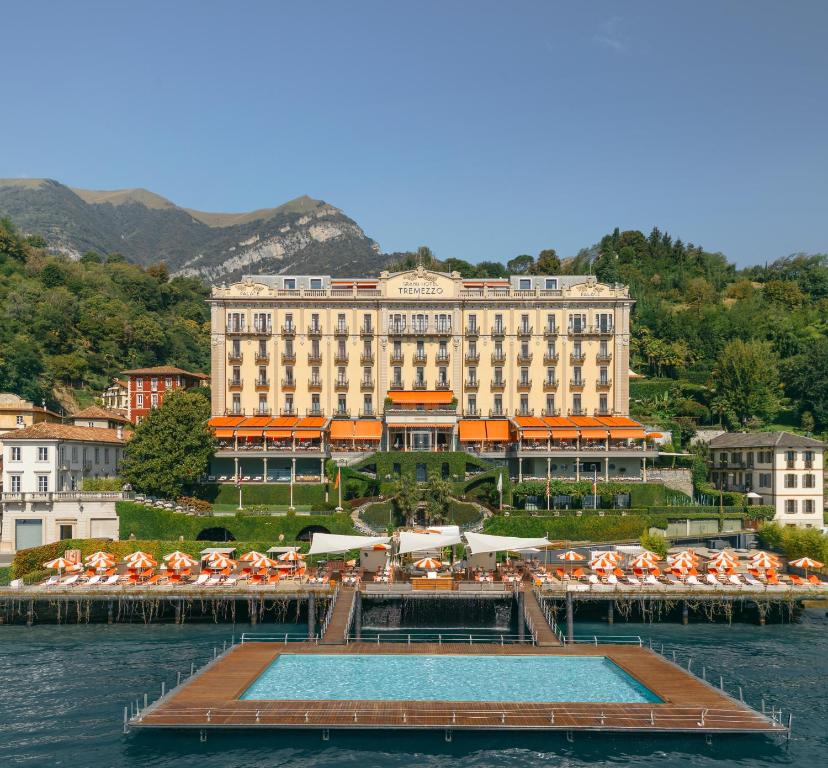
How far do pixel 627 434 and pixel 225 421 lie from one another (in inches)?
1706

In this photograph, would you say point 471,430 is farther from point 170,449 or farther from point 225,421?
point 170,449

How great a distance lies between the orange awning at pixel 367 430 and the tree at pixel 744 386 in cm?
4351

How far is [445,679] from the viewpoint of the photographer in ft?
128

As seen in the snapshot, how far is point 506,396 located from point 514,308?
10363mm

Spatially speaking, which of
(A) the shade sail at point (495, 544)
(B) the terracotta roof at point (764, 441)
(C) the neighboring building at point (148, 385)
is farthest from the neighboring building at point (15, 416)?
(B) the terracotta roof at point (764, 441)

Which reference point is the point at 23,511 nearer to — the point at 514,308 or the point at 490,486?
the point at 490,486

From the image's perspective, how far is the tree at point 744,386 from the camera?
98.4 meters

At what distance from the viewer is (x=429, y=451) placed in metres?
82.8

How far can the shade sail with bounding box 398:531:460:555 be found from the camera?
187ft

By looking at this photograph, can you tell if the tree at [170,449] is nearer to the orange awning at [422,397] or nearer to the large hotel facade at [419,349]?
the large hotel facade at [419,349]

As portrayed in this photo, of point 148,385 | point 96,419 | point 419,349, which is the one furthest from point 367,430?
point 148,385

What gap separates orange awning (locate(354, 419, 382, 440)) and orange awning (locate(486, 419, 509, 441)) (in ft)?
38.8

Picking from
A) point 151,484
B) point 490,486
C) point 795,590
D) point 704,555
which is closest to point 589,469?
point 490,486

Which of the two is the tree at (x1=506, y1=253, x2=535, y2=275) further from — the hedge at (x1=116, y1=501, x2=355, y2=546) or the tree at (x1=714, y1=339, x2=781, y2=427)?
the hedge at (x1=116, y1=501, x2=355, y2=546)
